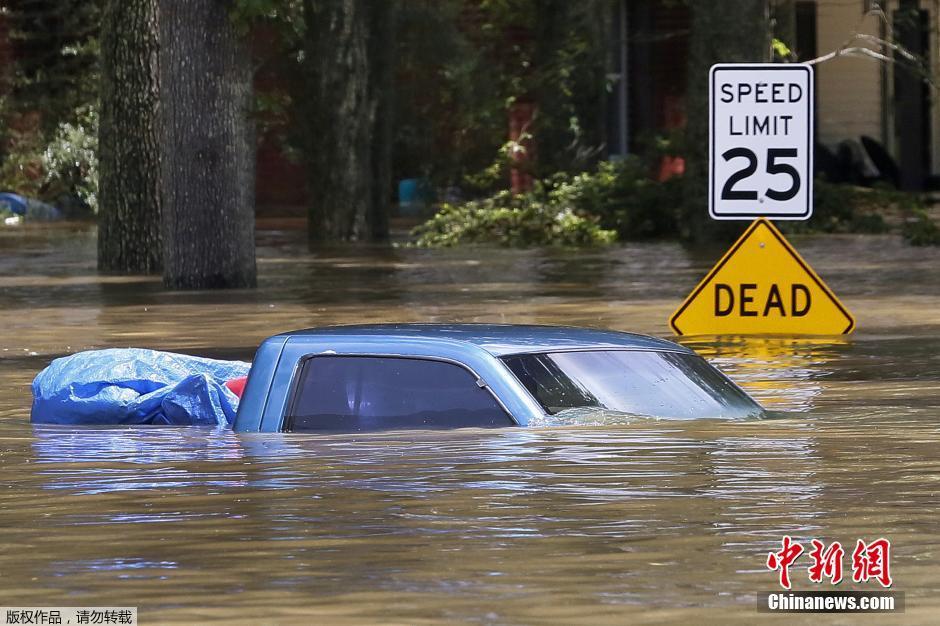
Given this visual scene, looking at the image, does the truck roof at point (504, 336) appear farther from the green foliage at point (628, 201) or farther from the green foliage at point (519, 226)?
the green foliage at point (628, 201)

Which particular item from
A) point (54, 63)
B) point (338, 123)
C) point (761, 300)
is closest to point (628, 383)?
point (761, 300)

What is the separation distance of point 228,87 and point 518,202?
1103 cm

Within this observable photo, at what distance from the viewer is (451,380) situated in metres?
8.47

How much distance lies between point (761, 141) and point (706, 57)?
14979 mm

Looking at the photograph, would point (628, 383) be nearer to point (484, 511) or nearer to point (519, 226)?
point (484, 511)

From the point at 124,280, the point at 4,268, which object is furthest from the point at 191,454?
the point at 4,268

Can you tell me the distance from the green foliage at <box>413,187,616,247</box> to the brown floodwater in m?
17.2

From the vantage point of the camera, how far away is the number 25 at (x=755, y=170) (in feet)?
46.2

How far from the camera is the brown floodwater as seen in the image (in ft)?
20.3

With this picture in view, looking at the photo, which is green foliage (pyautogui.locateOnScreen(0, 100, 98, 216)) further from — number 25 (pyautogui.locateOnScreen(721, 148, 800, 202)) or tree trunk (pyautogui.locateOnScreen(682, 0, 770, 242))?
number 25 (pyautogui.locateOnScreen(721, 148, 800, 202))

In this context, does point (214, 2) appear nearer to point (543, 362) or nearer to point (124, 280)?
point (124, 280)

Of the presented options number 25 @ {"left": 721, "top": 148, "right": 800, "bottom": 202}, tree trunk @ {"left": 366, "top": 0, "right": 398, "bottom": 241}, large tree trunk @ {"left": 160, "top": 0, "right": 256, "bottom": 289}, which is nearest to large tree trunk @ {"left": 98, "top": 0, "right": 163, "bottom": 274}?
large tree trunk @ {"left": 160, "top": 0, "right": 256, "bottom": 289}

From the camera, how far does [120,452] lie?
9.52m

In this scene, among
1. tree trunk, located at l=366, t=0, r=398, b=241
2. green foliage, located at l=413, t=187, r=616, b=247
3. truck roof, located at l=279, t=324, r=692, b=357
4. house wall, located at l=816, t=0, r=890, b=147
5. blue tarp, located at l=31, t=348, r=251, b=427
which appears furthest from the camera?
house wall, located at l=816, t=0, r=890, b=147
